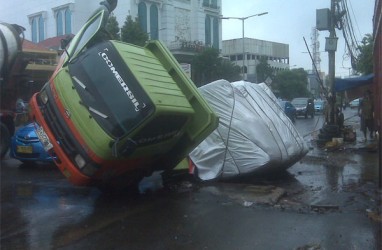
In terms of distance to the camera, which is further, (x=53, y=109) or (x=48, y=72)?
(x=48, y=72)

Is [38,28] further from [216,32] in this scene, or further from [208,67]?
[208,67]

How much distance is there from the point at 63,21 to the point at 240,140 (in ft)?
122

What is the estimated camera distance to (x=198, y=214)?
23.3 ft

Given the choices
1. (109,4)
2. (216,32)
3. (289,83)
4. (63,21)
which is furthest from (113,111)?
(289,83)

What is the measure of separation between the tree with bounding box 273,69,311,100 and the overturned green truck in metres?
56.0

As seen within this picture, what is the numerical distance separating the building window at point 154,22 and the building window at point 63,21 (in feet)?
22.3

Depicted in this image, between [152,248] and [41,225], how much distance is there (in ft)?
5.74

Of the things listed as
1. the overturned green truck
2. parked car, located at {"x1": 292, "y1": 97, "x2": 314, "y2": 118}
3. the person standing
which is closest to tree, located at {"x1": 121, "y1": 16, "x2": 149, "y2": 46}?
parked car, located at {"x1": 292, "y1": 97, "x2": 314, "y2": 118}

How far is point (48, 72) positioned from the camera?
3153cm

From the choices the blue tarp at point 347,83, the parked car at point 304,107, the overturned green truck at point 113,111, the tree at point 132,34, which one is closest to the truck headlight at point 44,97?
the overturned green truck at point 113,111

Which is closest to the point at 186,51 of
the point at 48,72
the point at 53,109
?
the point at 48,72

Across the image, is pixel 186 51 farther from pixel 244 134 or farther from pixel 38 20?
pixel 244 134

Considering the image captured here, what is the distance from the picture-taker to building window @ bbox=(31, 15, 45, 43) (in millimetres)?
46531

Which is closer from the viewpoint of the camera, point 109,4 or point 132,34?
point 109,4
